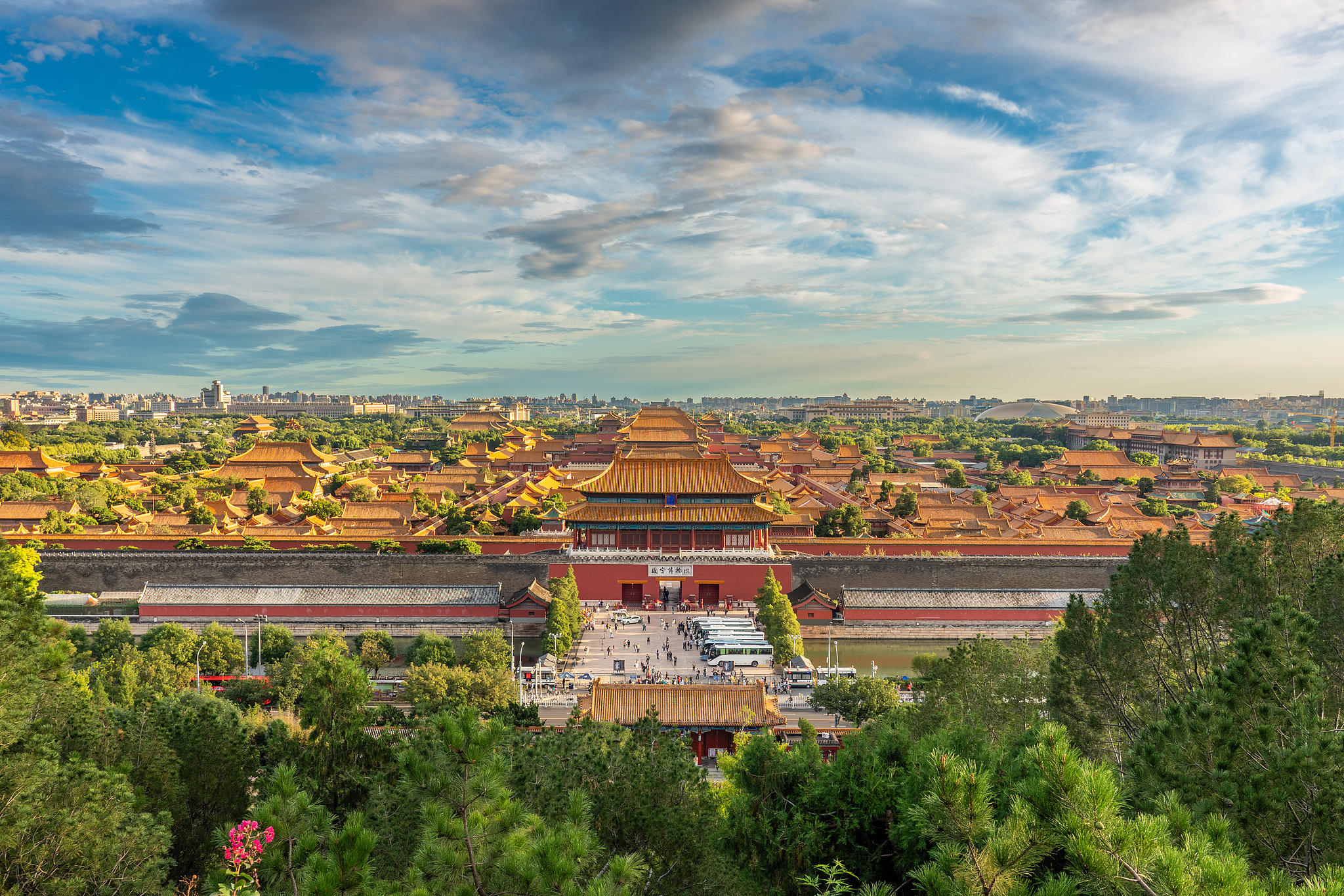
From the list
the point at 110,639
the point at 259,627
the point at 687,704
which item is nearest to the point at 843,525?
the point at 687,704

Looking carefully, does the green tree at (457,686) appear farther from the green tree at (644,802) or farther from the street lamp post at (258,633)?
the green tree at (644,802)

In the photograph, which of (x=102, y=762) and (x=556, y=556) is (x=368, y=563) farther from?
(x=102, y=762)

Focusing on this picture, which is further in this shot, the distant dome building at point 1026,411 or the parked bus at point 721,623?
the distant dome building at point 1026,411

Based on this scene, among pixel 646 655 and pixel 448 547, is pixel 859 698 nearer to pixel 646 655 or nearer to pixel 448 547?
pixel 646 655

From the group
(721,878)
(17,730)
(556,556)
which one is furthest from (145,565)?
(721,878)

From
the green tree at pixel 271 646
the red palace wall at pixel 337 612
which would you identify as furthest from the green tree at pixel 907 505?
the green tree at pixel 271 646

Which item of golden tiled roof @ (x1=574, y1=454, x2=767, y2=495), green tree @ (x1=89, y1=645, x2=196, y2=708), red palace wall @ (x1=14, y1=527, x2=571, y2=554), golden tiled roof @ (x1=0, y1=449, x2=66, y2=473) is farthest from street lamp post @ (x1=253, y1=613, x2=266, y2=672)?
golden tiled roof @ (x1=0, y1=449, x2=66, y2=473)
